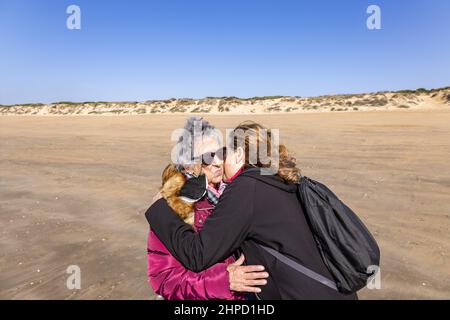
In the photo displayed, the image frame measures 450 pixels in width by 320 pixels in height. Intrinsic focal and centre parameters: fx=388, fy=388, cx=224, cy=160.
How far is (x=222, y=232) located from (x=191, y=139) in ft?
3.02

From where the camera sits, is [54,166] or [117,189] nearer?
[117,189]

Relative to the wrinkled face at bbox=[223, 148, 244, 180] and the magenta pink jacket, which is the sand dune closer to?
the wrinkled face at bbox=[223, 148, 244, 180]

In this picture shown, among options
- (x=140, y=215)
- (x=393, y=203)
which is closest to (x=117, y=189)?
(x=140, y=215)

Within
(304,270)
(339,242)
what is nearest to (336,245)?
(339,242)

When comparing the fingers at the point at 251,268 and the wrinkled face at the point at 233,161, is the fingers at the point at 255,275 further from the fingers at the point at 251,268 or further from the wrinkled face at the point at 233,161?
the wrinkled face at the point at 233,161

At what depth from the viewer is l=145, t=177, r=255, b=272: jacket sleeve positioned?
1884 mm

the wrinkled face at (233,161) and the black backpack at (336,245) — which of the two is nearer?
the black backpack at (336,245)

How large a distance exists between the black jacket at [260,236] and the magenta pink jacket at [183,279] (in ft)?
0.62

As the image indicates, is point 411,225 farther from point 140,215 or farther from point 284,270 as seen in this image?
point 284,270

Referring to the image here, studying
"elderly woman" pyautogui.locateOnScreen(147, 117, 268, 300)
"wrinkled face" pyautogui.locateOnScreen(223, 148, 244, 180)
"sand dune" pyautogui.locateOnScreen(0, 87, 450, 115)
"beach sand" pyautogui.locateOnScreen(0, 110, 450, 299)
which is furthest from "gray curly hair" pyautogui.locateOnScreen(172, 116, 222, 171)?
"sand dune" pyautogui.locateOnScreen(0, 87, 450, 115)

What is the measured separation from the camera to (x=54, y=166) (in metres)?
13.0

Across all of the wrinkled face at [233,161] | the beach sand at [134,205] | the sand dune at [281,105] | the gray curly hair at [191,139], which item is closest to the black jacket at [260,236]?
the wrinkled face at [233,161]

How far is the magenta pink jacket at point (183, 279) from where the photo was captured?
216 centimetres

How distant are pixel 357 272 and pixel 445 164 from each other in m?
10.3
